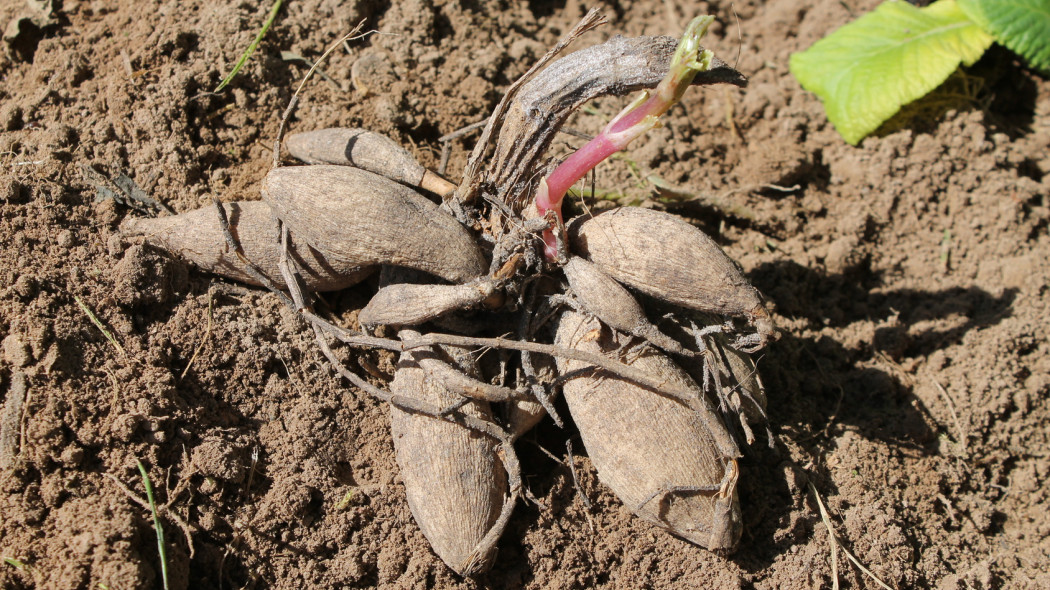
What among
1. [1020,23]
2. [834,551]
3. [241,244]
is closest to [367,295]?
[241,244]

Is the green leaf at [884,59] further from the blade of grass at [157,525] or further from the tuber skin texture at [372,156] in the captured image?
the blade of grass at [157,525]

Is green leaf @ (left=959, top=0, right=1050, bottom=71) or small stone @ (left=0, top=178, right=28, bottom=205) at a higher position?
small stone @ (left=0, top=178, right=28, bottom=205)

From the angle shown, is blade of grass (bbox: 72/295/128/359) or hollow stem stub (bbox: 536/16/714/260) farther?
blade of grass (bbox: 72/295/128/359)

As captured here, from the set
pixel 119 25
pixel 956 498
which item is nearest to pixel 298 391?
pixel 119 25

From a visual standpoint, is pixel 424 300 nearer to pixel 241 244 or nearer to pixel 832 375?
pixel 241 244

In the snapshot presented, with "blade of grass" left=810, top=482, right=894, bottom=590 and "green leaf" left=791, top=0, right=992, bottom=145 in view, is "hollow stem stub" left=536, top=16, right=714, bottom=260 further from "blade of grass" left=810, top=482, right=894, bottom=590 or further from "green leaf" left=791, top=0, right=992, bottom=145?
"green leaf" left=791, top=0, right=992, bottom=145

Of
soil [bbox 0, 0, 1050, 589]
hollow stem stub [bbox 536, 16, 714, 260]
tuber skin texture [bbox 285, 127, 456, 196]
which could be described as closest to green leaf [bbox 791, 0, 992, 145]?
soil [bbox 0, 0, 1050, 589]

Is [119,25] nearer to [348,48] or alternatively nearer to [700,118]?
[348,48]
